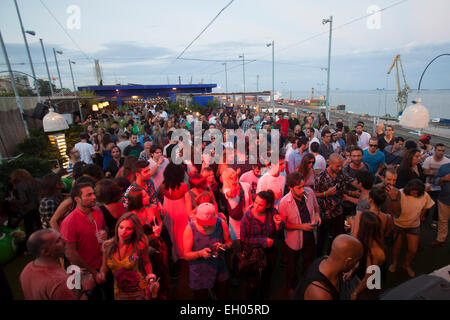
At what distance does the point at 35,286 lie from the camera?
1.65 m

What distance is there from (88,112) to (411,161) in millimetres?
20707

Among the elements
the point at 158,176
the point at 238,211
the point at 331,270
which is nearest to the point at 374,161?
the point at 238,211

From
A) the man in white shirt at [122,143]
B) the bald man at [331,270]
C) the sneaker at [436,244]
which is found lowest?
the sneaker at [436,244]

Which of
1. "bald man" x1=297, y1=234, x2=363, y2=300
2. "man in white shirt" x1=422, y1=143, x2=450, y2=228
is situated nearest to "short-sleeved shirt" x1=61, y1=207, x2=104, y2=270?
"bald man" x1=297, y1=234, x2=363, y2=300

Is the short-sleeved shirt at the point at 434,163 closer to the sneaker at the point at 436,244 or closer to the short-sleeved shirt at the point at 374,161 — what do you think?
the short-sleeved shirt at the point at 374,161

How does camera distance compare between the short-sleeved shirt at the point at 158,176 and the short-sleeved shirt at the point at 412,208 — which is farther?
the short-sleeved shirt at the point at 158,176

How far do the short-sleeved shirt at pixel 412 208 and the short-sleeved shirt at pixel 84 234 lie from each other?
377 cm

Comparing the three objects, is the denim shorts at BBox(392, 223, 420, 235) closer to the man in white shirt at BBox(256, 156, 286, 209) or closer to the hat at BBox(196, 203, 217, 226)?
the man in white shirt at BBox(256, 156, 286, 209)

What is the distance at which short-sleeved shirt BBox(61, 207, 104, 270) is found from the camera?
2293 mm

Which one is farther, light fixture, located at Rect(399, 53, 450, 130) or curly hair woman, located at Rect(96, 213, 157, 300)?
light fixture, located at Rect(399, 53, 450, 130)

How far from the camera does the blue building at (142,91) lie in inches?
1299

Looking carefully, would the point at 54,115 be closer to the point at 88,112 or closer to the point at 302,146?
the point at 302,146

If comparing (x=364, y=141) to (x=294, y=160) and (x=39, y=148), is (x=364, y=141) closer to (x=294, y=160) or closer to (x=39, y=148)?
(x=294, y=160)

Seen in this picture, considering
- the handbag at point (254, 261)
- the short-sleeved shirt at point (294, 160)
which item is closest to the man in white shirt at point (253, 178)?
the short-sleeved shirt at point (294, 160)
